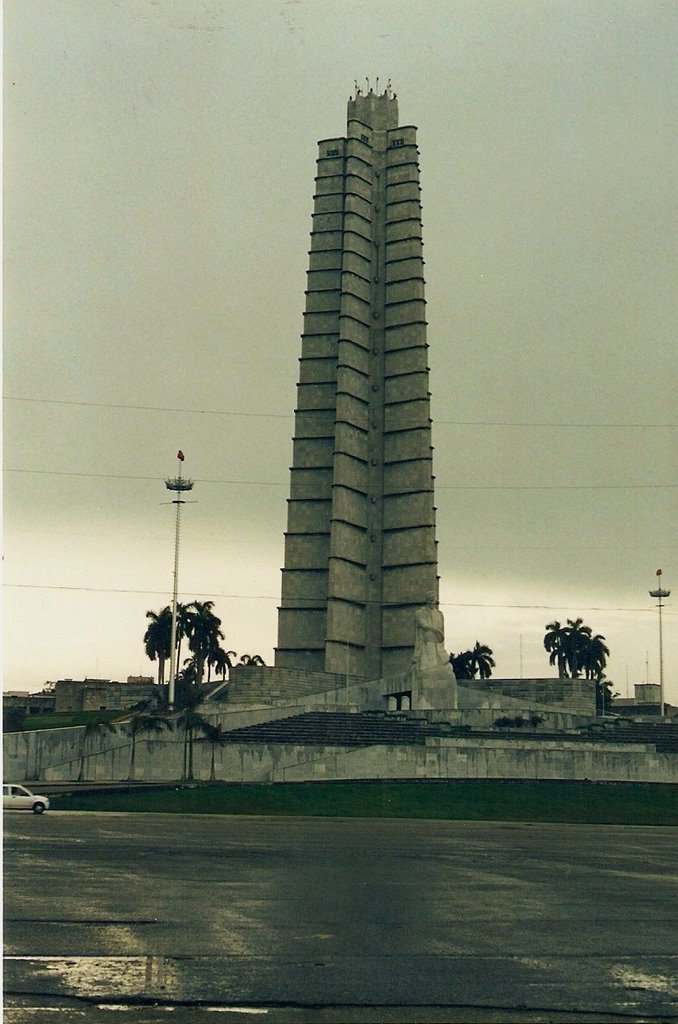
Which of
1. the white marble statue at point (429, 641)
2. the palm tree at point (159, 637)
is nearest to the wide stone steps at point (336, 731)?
the white marble statue at point (429, 641)

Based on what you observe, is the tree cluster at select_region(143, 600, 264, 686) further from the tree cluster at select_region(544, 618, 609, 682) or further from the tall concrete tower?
the tree cluster at select_region(544, 618, 609, 682)

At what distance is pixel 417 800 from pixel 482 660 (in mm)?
66581

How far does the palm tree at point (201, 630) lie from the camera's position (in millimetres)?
84375

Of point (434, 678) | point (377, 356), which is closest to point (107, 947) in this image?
point (434, 678)

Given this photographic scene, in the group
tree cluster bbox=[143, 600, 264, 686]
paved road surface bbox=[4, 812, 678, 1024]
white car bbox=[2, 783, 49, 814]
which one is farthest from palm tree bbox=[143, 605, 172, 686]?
paved road surface bbox=[4, 812, 678, 1024]

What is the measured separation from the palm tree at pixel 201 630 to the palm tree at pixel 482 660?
97.4ft

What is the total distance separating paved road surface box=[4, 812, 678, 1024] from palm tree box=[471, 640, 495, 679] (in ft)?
282

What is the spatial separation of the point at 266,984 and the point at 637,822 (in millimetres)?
30615

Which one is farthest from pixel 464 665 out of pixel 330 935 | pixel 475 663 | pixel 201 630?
pixel 330 935

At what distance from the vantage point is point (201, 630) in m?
84.8

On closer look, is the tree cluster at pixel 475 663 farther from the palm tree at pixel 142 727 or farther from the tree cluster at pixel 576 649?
the palm tree at pixel 142 727

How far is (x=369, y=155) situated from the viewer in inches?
3430

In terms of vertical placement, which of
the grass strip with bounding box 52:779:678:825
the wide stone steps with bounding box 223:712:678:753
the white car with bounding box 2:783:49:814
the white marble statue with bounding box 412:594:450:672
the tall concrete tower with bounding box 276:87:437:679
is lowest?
the grass strip with bounding box 52:779:678:825

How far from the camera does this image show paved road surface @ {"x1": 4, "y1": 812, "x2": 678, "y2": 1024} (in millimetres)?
8086
